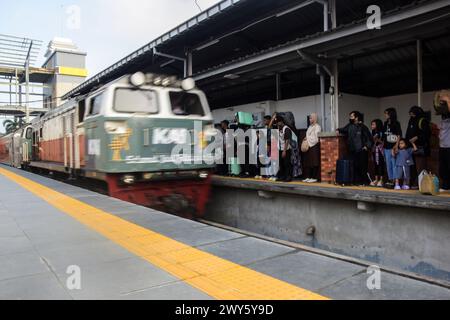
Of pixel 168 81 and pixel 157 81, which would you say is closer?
pixel 157 81

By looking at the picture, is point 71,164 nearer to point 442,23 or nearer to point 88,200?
point 88,200

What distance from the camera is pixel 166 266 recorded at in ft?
10.8

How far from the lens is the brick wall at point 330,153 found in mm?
7863

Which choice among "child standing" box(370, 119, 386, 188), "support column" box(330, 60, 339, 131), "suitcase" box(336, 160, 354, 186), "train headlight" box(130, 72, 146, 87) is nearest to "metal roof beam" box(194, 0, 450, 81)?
"support column" box(330, 60, 339, 131)

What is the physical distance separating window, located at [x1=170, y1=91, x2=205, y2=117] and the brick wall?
272 centimetres

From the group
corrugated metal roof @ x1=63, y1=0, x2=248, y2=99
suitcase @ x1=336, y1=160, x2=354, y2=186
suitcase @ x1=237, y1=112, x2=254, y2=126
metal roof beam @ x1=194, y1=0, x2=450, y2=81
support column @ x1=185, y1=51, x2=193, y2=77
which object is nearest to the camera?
metal roof beam @ x1=194, y1=0, x2=450, y2=81

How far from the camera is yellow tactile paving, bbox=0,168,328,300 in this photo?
267cm

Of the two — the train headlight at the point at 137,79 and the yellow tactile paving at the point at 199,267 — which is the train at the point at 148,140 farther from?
the yellow tactile paving at the point at 199,267

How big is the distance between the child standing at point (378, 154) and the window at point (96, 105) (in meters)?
5.32

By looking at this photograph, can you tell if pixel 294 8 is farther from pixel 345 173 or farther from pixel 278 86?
pixel 345 173

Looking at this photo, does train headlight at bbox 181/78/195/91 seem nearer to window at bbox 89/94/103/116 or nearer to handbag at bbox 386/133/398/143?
window at bbox 89/94/103/116

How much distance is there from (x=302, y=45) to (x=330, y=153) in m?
2.32

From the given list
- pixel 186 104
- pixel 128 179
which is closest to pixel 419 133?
pixel 186 104

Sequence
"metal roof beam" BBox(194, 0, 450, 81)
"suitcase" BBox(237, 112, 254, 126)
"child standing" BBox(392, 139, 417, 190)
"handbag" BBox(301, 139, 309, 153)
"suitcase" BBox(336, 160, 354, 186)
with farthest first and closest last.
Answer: "suitcase" BBox(237, 112, 254, 126)
"handbag" BBox(301, 139, 309, 153)
"suitcase" BBox(336, 160, 354, 186)
"child standing" BBox(392, 139, 417, 190)
"metal roof beam" BBox(194, 0, 450, 81)
